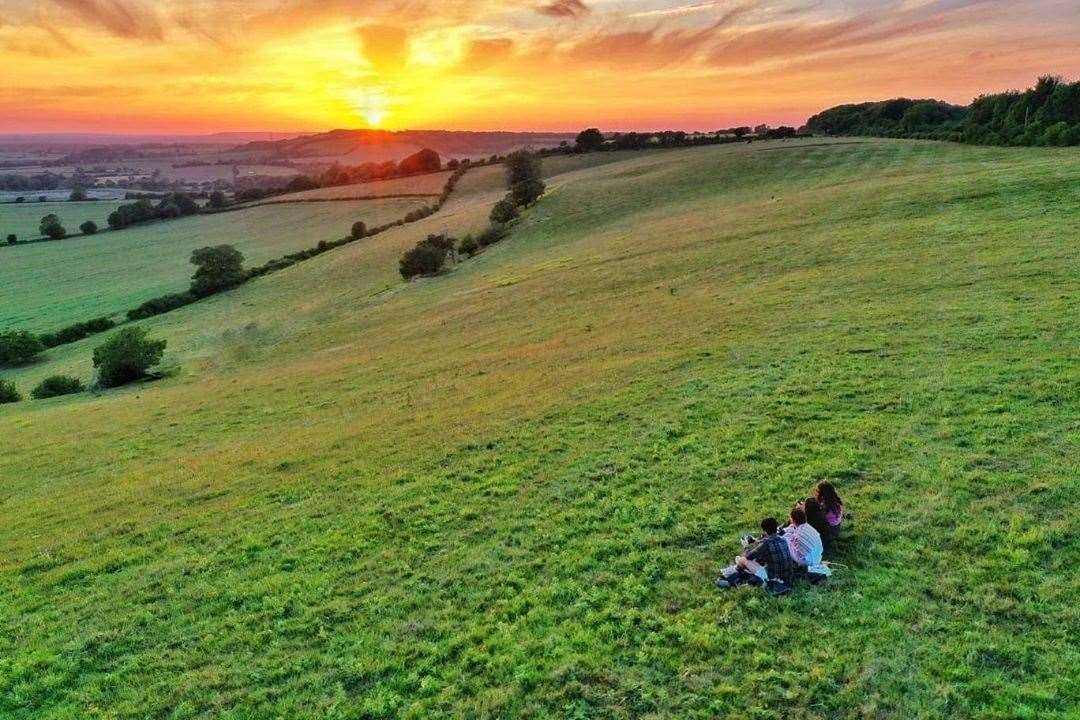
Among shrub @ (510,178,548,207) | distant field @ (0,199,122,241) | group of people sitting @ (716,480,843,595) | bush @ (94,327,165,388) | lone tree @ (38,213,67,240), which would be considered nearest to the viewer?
group of people sitting @ (716,480,843,595)

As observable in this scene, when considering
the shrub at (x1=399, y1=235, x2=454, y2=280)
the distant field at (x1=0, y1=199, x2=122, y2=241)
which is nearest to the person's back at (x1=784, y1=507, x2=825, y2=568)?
the shrub at (x1=399, y1=235, x2=454, y2=280)

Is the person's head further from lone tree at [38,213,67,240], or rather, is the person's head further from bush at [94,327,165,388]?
lone tree at [38,213,67,240]

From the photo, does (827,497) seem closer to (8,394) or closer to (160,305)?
(8,394)

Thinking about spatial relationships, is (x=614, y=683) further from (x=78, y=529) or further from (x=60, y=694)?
(x=78, y=529)

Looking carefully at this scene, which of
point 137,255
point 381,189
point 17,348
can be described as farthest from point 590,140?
point 17,348

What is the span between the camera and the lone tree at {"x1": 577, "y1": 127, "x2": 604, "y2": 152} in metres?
138

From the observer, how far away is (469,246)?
2768 inches

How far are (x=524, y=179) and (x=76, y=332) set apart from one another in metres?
57.6

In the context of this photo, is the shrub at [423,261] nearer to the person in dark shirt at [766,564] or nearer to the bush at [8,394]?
the bush at [8,394]

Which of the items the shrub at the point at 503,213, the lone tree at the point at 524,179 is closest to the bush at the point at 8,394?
the shrub at the point at 503,213

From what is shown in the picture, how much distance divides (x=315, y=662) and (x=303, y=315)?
5131cm

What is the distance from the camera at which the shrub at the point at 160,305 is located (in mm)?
72875

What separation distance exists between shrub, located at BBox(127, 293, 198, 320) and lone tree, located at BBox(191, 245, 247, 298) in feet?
5.17

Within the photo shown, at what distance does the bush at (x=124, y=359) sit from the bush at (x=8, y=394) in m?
5.53
